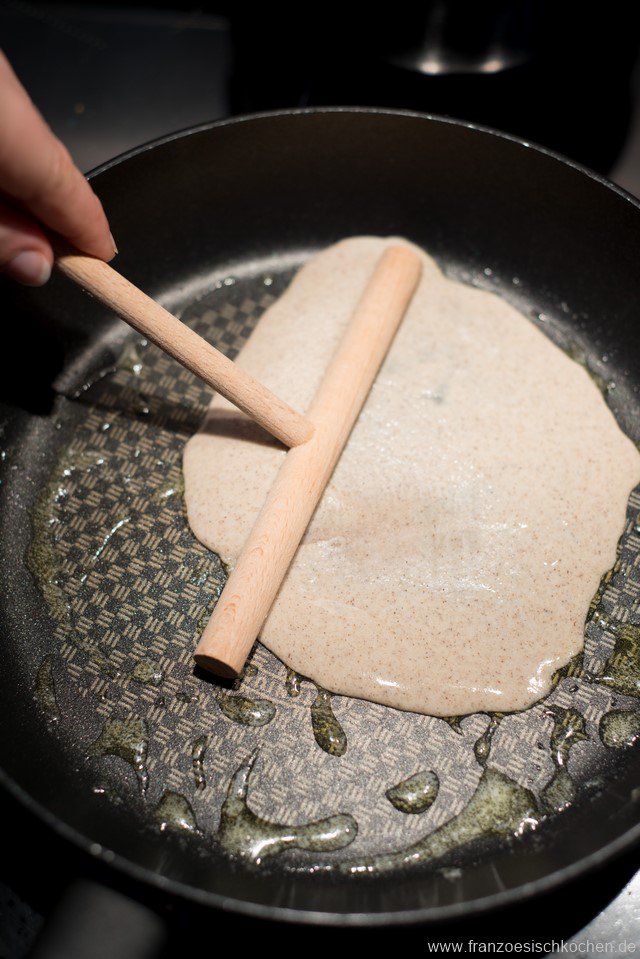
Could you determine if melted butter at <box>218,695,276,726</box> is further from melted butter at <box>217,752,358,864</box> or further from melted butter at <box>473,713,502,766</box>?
melted butter at <box>473,713,502,766</box>

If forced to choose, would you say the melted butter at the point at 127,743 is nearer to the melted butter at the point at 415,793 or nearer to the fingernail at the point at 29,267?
the melted butter at the point at 415,793

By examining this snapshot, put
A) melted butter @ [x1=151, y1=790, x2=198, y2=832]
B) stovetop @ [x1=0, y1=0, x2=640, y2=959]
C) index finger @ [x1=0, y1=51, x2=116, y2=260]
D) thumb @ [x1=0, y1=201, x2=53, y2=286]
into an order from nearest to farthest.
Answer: index finger @ [x1=0, y1=51, x2=116, y2=260], thumb @ [x1=0, y1=201, x2=53, y2=286], melted butter @ [x1=151, y1=790, x2=198, y2=832], stovetop @ [x1=0, y1=0, x2=640, y2=959]

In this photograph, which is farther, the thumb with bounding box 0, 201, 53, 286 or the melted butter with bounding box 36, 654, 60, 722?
the melted butter with bounding box 36, 654, 60, 722

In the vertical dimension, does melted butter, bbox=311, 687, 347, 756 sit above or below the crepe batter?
below

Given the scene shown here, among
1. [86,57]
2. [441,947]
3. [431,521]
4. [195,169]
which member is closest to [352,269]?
[195,169]

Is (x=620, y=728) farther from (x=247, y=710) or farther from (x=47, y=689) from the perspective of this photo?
(x=47, y=689)

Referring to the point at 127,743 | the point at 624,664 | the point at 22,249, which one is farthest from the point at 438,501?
the point at 22,249

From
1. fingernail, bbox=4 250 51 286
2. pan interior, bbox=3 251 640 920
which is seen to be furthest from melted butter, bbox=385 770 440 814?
fingernail, bbox=4 250 51 286
